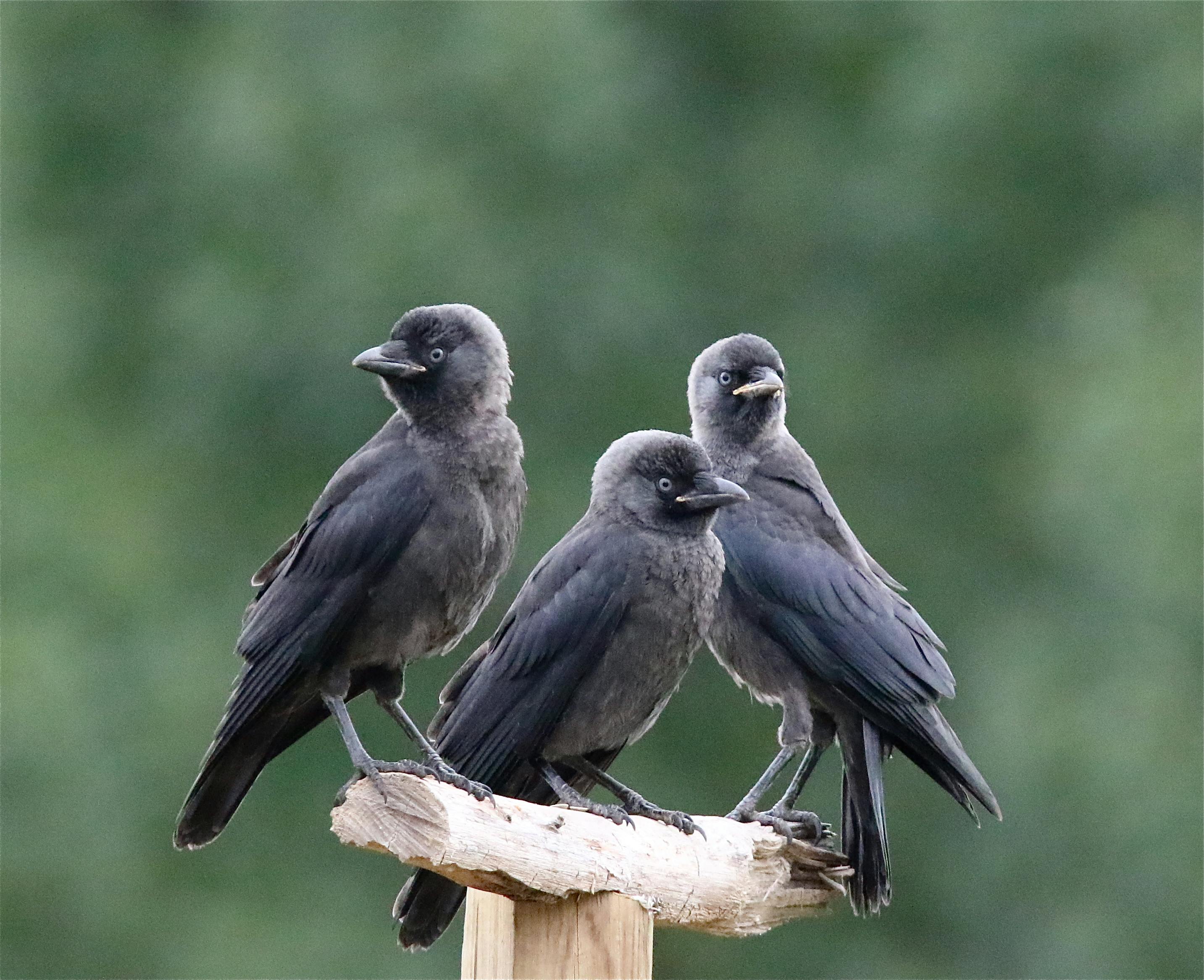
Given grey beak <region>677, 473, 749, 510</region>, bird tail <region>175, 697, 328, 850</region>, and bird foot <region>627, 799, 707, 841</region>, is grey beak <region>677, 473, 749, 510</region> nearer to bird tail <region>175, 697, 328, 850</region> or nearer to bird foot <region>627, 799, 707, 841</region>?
bird foot <region>627, 799, 707, 841</region>

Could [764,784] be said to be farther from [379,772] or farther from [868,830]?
[379,772]

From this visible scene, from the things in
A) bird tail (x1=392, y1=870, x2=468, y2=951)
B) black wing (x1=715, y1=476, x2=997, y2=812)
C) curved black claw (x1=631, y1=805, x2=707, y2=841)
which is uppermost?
black wing (x1=715, y1=476, x2=997, y2=812)

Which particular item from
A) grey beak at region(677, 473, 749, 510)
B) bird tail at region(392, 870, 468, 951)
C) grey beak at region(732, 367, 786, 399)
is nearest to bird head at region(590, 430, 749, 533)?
grey beak at region(677, 473, 749, 510)

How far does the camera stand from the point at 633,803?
630cm

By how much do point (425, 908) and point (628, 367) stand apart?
26.8ft

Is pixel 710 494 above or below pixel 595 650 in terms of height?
above

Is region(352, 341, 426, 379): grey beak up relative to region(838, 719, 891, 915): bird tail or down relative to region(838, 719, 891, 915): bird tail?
up

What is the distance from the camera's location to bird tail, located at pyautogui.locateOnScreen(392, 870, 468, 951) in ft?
19.9

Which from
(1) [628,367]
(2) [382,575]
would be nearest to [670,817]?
(2) [382,575]

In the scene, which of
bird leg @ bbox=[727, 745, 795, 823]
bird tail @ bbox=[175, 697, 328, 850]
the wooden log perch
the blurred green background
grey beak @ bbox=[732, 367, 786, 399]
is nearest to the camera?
the wooden log perch

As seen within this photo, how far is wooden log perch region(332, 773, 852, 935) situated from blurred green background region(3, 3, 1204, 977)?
580cm

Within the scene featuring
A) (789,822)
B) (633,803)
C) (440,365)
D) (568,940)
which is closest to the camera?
(568,940)

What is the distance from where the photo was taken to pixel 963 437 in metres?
15.0

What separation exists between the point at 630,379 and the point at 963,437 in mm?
2766
